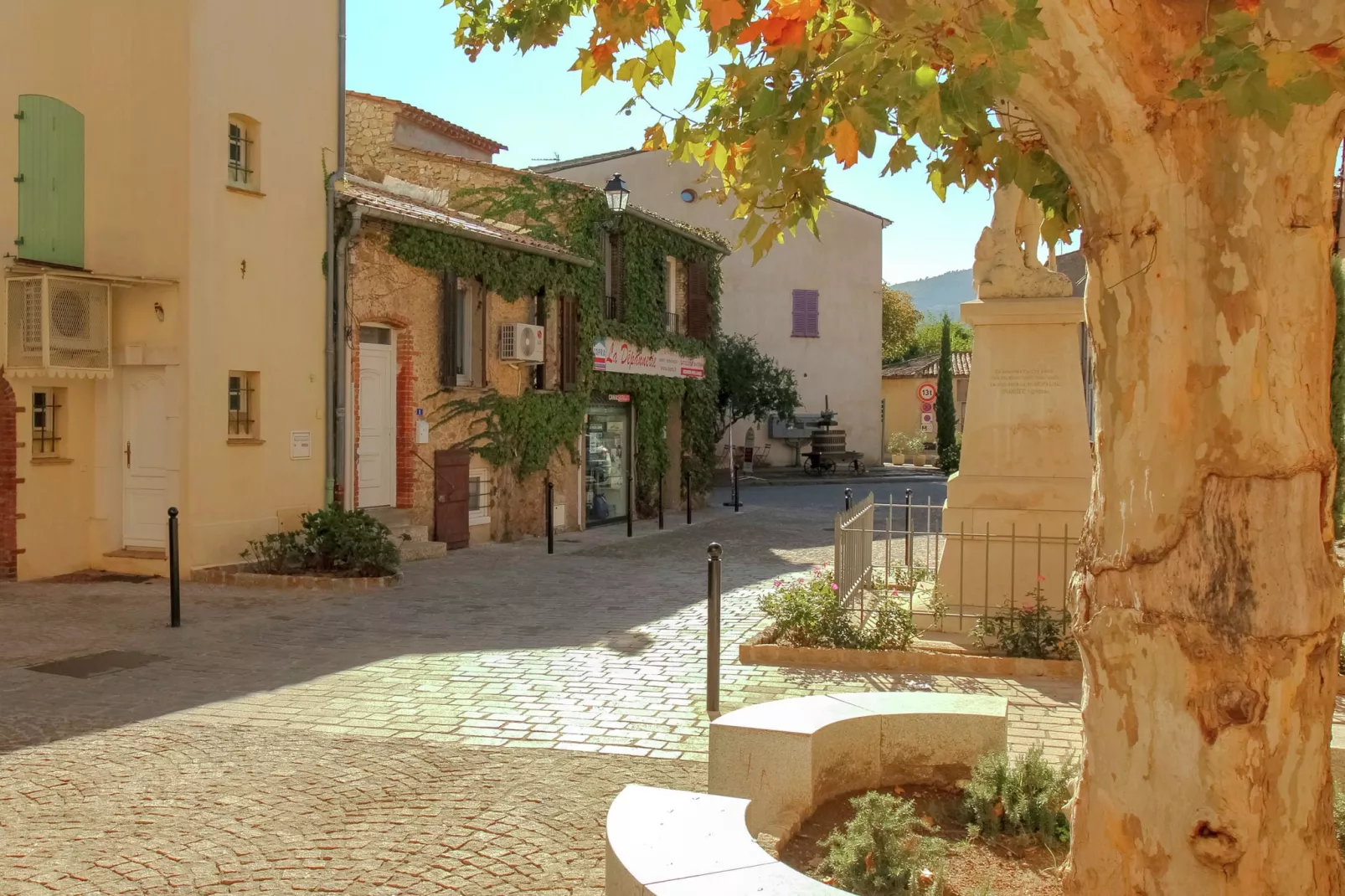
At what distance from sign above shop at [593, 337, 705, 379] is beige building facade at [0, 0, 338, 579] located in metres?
7.02

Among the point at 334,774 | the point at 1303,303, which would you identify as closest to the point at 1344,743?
the point at 1303,303

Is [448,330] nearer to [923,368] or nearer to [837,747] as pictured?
[837,747]

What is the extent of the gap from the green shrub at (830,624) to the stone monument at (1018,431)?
3.26 ft

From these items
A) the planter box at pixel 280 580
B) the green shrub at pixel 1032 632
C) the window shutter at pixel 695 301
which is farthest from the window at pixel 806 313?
the green shrub at pixel 1032 632

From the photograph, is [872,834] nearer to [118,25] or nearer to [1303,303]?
[1303,303]

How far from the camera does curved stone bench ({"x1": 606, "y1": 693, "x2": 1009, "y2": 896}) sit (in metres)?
3.65

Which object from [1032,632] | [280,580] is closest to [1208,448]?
[1032,632]

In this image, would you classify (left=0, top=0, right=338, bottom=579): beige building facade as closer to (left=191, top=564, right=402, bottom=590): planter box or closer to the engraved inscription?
(left=191, top=564, right=402, bottom=590): planter box

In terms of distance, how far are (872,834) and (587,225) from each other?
659 inches

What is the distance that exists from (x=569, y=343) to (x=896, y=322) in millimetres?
36967

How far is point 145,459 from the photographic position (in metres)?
12.9

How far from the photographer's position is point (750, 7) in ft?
15.4

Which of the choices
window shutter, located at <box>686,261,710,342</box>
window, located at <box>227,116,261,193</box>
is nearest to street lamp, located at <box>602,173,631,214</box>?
window shutter, located at <box>686,261,710,342</box>

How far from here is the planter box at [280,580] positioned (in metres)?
12.0
